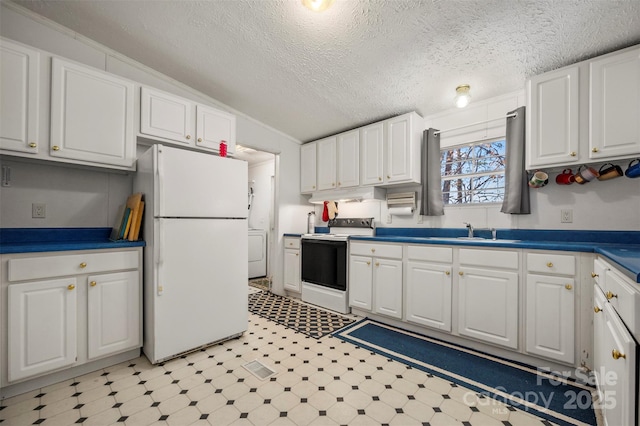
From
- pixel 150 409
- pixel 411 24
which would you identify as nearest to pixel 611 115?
pixel 411 24

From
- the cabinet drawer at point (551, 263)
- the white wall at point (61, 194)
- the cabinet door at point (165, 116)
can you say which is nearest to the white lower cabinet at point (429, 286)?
the cabinet drawer at point (551, 263)

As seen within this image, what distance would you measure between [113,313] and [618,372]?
297cm

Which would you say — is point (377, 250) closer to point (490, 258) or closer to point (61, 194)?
point (490, 258)

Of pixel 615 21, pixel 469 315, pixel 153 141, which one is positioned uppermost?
pixel 615 21

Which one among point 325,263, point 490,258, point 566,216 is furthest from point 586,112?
point 325,263

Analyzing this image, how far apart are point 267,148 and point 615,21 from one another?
11.4 feet

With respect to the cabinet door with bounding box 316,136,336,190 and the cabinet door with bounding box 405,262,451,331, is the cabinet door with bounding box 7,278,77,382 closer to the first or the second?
the cabinet door with bounding box 405,262,451,331

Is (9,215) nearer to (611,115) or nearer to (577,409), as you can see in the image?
(577,409)

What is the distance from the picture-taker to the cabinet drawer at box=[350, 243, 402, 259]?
2.85 m

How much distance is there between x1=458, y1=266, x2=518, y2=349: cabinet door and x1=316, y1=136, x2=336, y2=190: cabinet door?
2.12m

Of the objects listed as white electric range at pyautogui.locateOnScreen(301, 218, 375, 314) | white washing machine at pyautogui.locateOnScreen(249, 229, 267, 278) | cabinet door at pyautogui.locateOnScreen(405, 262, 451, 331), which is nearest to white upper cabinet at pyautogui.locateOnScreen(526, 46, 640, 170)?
cabinet door at pyautogui.locateOnScreen(405, 262, 451, 331)

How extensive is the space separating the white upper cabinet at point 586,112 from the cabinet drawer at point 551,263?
795 mm

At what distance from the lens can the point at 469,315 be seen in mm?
2367

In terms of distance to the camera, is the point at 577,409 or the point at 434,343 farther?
the point at 434,343
